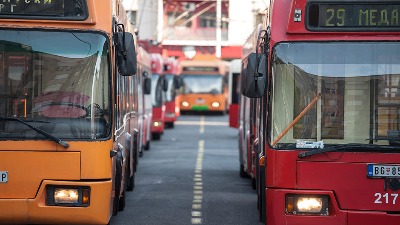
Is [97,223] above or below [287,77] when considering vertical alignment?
below

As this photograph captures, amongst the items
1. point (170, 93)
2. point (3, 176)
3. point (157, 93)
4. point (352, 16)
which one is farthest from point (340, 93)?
point (170, 93)

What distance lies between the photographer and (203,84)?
58.7 m

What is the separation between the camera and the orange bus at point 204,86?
57.9 metres

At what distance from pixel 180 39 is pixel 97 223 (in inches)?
2665

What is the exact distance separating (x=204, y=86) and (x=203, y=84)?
146mm

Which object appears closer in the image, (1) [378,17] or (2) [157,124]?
(1) [378,17]

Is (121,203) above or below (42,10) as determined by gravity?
below

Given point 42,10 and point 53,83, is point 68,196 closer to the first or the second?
point 53,83

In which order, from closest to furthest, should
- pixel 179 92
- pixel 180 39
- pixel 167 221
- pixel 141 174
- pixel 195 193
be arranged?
pixel 167 221 → pixel 195 193 → pixel 141 174 → pixel 179 92 → pixel 180 39

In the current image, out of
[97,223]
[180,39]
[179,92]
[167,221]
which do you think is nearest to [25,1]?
[97,223]

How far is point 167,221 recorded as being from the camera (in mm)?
13734

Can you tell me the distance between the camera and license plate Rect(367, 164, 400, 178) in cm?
1070

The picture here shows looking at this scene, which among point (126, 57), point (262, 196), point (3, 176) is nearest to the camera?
point (3, 176)

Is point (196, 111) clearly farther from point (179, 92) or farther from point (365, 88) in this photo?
point (365, 88)
